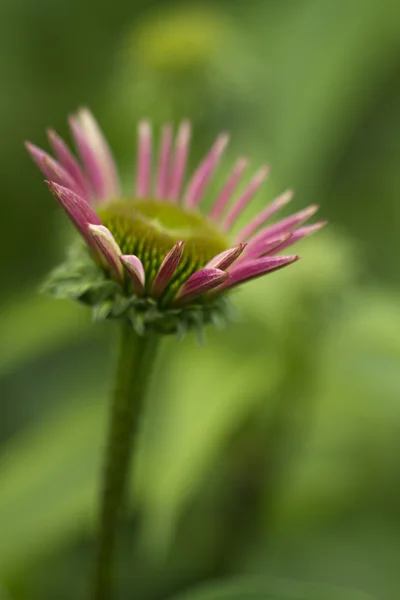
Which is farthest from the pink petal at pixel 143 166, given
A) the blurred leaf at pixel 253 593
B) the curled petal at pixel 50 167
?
the blurred leaf at pixel 253 593

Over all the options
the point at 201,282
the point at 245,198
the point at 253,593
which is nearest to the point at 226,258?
the point at 201,282

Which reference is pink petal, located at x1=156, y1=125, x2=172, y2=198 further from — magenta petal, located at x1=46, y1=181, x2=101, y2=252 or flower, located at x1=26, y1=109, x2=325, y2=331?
magenta petal, located at x1=46, y1=181, x2=101, y2=252

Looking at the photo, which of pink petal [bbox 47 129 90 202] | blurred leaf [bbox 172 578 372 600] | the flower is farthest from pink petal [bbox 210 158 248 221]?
blurred leaf [bbox 172 578 372 600]

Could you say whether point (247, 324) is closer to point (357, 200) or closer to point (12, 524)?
point (12, 524)

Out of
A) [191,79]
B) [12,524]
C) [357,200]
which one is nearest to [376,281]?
[357,200]

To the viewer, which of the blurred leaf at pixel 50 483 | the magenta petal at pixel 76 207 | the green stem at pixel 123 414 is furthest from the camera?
A: the blurred leaf at pixel 50 483

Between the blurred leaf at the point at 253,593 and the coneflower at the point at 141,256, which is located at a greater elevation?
the coneflower at the point at 141,256

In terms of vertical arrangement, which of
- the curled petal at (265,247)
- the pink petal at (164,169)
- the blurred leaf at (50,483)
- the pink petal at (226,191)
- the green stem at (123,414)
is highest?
the pink petal at (164,169)

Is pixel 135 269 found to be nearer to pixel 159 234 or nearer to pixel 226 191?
pixel 159 234

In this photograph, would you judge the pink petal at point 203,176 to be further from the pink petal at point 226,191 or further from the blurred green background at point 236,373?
the blurred green background at point 236,373
